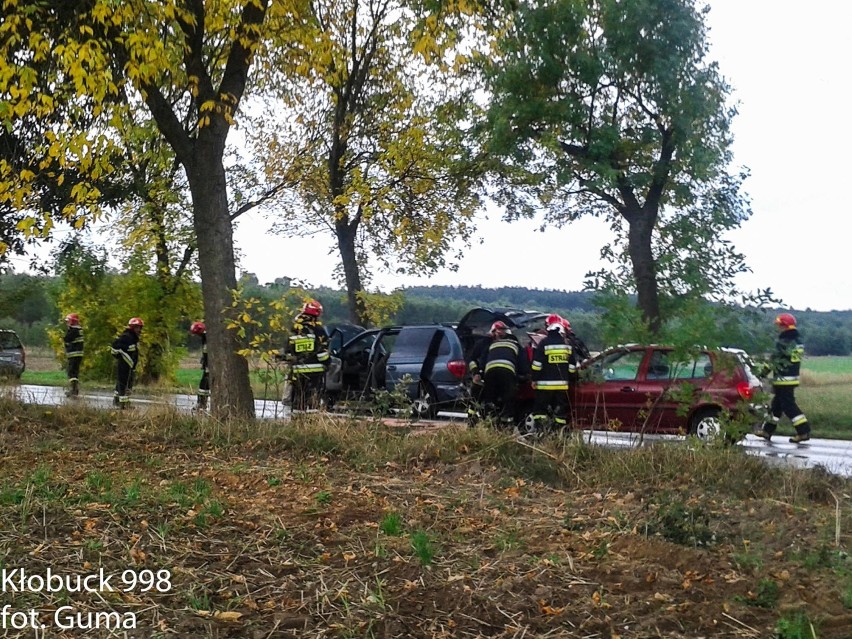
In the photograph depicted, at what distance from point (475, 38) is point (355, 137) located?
4.27m

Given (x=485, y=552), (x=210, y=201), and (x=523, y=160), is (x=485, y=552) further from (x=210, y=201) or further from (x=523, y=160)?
(x=523, y=160)

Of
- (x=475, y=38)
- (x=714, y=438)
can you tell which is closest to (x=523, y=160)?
(x=475, y=38)

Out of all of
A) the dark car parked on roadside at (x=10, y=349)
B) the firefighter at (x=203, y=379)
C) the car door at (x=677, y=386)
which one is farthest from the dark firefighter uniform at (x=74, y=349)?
the car door at (x=677, y=386)

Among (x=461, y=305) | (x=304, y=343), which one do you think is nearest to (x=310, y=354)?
(x=304, y=343)

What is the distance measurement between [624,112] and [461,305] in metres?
6.02

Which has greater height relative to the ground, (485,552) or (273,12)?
(273,12)

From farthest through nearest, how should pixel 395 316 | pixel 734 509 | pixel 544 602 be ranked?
pixel 395 316 < pixel 734 509 < pixel 544 602

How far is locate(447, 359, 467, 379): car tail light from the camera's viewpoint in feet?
49.8

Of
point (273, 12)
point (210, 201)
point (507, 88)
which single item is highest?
point (507, 88)

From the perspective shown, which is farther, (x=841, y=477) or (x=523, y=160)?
(x=523, y=160)

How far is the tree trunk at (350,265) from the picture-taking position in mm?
22391

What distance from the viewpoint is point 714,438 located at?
8383 millimetres

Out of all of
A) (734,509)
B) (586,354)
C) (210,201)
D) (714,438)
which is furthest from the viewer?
(586,354)

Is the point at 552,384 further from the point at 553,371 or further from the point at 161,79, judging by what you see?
the point at 161,79
